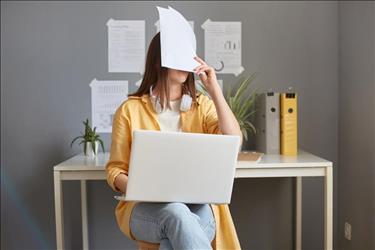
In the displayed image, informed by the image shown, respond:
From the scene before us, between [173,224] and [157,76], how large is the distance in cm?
59

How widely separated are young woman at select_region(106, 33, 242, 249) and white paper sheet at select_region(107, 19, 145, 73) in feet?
2.14

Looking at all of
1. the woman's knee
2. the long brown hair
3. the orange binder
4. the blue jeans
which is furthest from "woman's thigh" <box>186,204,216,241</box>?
the orange binder

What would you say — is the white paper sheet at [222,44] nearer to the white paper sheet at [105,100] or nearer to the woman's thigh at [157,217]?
the white paper sheet at [105,100]

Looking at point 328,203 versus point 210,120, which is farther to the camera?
point 328,203

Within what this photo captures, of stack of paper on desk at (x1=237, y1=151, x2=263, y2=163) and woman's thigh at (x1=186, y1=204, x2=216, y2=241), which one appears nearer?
woman's thigh at (x1=186, y1=204, x2=216, y2=241)

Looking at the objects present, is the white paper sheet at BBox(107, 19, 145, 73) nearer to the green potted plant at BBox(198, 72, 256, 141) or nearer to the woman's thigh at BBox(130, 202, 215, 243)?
the green potted plant at BBox(198, 72, 256, 141)

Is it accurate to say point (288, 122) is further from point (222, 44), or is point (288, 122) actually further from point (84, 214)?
point (84, 214)

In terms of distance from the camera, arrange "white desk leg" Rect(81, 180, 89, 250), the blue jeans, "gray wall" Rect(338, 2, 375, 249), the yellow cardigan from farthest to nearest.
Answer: "white desk leg" Rect(81, 180, 89, 250) < "gray wall" Rect(338, 2, 375, 249) < the yellow cardigan < the blue jeans

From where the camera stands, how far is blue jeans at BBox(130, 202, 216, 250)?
1199mm

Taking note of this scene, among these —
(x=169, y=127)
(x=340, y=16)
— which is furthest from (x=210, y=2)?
(x=169, y=127)

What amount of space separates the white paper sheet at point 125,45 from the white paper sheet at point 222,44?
34 centimetres

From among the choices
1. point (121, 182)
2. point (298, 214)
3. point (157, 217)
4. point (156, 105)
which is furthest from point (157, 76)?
point (298, 214)

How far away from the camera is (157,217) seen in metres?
1.30

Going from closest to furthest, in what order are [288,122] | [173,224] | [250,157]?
[173,224] → [250,157] → [288,122]
